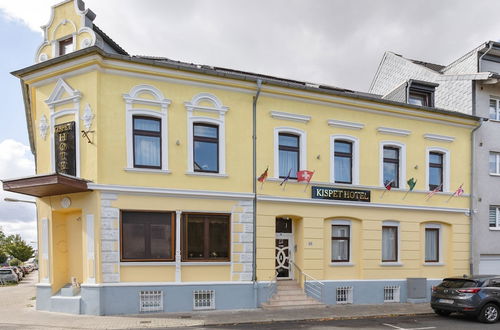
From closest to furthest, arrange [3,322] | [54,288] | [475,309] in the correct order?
[3,322]
[475,309]
[54,288]

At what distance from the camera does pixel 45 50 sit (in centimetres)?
1573

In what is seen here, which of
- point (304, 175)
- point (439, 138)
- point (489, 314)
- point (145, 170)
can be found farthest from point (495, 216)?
point (145, 170)

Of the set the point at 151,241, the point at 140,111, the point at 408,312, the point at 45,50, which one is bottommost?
the point at 408,312

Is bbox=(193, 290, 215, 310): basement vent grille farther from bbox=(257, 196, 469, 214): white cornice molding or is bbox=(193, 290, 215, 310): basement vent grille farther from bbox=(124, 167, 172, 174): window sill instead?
bbox=(124, 167, 172, 174): window sill

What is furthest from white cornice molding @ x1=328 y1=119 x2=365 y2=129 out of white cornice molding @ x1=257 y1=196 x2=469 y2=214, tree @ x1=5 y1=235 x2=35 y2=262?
tree @ x1=5 y1=235 x2=35 y2=262

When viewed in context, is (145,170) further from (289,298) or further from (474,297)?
(474,297)

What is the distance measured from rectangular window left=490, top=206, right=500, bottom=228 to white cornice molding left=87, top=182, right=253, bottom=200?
41.7 feet

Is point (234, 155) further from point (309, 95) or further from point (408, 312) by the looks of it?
point (408, 312)

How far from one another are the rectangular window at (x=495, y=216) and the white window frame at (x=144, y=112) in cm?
1594

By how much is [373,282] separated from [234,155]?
8.00 metres

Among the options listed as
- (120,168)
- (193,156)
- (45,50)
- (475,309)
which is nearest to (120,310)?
(120,168)

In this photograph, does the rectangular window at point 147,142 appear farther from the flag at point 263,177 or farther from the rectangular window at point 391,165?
the rectangular window at point 391,165

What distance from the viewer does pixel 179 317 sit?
13750 mm

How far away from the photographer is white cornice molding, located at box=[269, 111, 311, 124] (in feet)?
55.0
